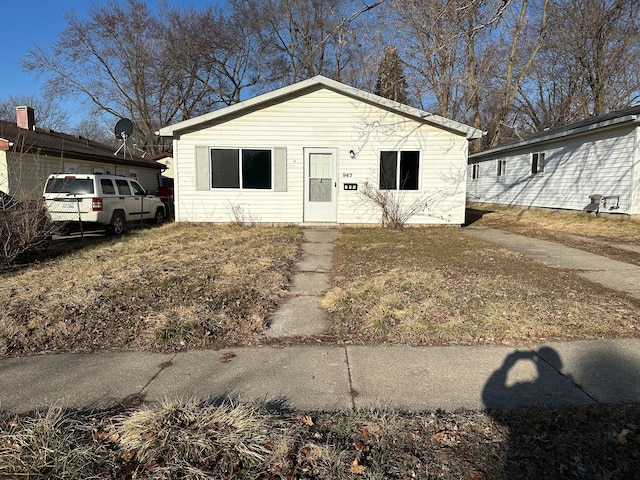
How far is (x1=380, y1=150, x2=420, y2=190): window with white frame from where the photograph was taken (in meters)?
12.3

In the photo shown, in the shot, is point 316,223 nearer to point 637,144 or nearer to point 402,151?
point 402,151

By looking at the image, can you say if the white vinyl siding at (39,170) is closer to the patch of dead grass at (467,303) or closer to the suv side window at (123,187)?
the suv side window at (123,187)

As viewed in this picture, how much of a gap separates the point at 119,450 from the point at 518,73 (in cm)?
3092

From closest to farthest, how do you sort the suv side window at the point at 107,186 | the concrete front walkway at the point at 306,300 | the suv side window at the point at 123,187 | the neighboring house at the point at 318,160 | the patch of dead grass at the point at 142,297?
the patch of dead grass at the point at 142,297
the concrete front walkway at the point at 306,300
the suv side window at the point at 107,186
the suv side window at the point at 123,187
the neighboring house at the point at 318,160

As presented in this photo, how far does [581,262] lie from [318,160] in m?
7.59

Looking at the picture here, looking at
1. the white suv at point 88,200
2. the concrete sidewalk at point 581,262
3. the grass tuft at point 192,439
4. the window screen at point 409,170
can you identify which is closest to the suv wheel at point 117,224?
the white suv at point 88,200

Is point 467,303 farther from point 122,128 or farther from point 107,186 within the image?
point 122,128

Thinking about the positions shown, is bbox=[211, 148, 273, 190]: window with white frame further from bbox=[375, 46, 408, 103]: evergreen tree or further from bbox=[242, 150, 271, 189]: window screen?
bbox=[375, 46, 408, 103]: evergreen tree

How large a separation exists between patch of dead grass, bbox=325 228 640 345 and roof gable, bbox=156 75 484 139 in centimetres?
578

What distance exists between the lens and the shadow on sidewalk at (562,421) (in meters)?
2.10

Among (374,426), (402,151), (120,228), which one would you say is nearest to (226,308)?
(374,426)

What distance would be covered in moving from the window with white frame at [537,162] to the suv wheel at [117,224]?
16994 millimetres

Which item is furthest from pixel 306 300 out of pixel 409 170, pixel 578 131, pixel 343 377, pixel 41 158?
pixel 578 131

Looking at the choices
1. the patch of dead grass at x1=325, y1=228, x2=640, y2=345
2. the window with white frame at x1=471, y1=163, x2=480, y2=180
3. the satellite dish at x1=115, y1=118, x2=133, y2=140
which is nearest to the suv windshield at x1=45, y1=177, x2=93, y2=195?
the patch of dead grass at x1=325, y1=228, x2=640, y2=345
